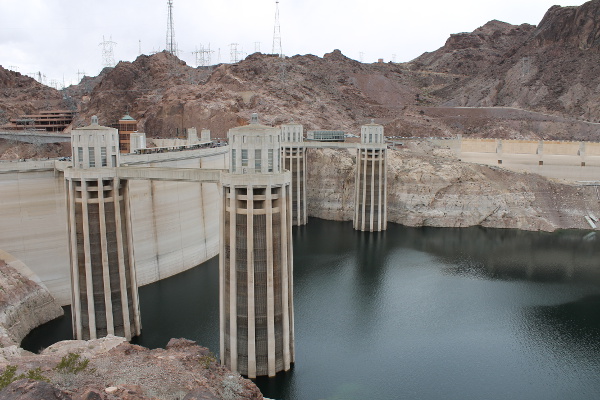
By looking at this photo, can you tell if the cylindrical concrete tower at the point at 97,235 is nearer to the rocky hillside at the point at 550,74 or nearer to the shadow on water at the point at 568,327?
the shadow on water at the point at 568,327

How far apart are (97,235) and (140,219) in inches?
412

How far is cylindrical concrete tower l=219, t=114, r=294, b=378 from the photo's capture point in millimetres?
27953

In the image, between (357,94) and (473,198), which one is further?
(357,94)

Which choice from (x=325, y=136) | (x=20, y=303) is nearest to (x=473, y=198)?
(x=325, y=136)

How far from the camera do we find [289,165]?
2830 inches

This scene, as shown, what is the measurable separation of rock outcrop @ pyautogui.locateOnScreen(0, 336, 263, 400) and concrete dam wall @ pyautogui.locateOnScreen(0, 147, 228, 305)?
12074 mm

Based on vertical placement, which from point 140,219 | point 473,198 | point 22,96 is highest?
point 22,96

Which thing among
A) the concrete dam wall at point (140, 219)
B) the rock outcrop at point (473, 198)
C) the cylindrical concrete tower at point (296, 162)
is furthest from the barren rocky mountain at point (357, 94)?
the concrete dam wall at point (140, 219)

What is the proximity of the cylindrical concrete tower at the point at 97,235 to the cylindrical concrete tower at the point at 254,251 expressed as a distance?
8249 mm

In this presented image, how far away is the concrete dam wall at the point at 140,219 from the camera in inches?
1451

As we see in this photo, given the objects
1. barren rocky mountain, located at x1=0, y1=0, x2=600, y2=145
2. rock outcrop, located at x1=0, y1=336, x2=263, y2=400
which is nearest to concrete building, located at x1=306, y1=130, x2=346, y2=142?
barren rocky mountain, located at x1=0, y1=0, x2=600, y2=145

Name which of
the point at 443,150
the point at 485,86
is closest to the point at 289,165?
the point at 443,150

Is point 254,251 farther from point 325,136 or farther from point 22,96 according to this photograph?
point 22,96

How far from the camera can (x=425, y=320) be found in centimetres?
3988
